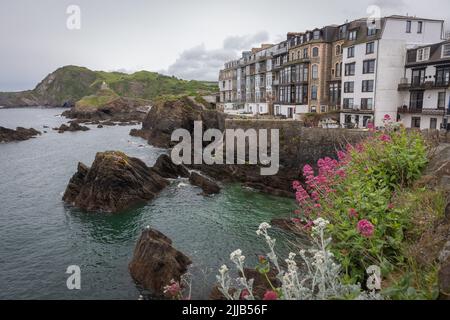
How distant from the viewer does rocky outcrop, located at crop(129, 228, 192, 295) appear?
1866cm

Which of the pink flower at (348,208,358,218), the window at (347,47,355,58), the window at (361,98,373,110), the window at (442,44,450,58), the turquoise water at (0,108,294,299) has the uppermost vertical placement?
the window at (347,47,355,58)

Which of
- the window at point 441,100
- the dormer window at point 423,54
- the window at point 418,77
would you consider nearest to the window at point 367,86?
the window at point 418,77

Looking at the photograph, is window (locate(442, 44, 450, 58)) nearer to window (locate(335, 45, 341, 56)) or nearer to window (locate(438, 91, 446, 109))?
window (locate(438, 91, 446, 109))

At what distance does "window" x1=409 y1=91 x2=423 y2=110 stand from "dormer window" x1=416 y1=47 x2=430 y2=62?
4303 millimetres

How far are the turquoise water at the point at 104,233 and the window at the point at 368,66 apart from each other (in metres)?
25.8

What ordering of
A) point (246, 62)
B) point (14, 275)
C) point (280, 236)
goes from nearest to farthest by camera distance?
1. point (14, 275)
2. point (280, 236)
3. point (246, 62)

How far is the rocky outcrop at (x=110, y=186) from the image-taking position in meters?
32.8

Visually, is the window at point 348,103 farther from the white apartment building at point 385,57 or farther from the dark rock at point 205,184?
the dark rock at point 205,184

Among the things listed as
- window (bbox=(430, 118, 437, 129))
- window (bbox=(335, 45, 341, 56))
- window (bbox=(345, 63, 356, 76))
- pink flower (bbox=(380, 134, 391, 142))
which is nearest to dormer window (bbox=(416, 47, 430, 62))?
window (bbox=(430, 118, 437, 129))

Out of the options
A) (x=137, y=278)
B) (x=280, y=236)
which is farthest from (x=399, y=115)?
(x=137, y=278)
